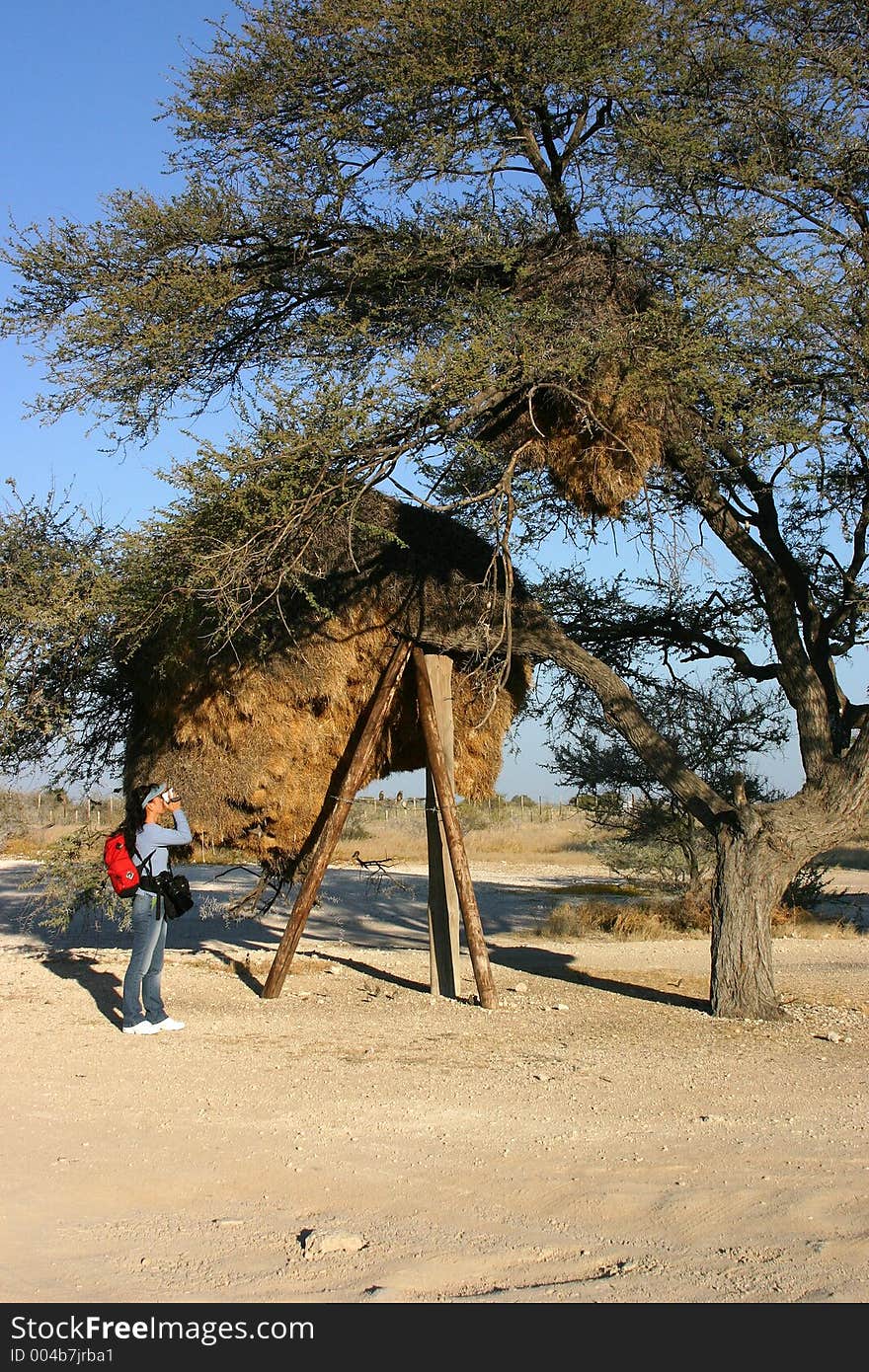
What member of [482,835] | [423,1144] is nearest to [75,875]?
[423,1144]

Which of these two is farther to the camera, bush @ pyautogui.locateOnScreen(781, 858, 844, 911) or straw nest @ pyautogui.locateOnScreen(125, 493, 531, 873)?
bush @ pyautogui.locateOnScreen(781, 858, 844, 911)

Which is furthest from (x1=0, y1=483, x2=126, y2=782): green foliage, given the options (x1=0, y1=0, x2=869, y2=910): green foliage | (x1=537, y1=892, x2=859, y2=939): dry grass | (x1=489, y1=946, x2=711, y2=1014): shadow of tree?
(x1=537, y1=892, x2=859, y2=939): dry grass

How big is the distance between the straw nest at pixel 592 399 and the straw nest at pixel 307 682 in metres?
1.12

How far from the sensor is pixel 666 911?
72.4 ft

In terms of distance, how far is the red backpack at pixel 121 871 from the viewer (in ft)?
30.4

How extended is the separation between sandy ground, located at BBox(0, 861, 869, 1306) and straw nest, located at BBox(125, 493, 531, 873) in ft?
5.94

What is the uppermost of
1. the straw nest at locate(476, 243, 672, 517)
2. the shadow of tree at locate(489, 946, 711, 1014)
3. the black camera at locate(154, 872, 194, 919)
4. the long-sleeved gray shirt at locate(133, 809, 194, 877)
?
the straw nest at locate(476, 243, 672, 517)

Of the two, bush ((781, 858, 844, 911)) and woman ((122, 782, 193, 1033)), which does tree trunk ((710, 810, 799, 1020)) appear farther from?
bush ((781, 858, 844, 911))

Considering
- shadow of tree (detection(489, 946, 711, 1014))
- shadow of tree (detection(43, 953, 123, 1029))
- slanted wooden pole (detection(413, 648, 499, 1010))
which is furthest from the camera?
shadow of tree (detection(489, 946, 711, 1014))

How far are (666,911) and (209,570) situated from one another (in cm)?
1505

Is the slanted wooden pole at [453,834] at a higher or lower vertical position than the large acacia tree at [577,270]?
lower

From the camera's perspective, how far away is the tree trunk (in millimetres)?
10727

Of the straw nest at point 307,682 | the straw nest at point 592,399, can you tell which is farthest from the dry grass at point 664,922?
the straw nest at point 592,399

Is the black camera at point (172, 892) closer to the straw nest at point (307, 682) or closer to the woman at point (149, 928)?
the woman at point (149, 928)
